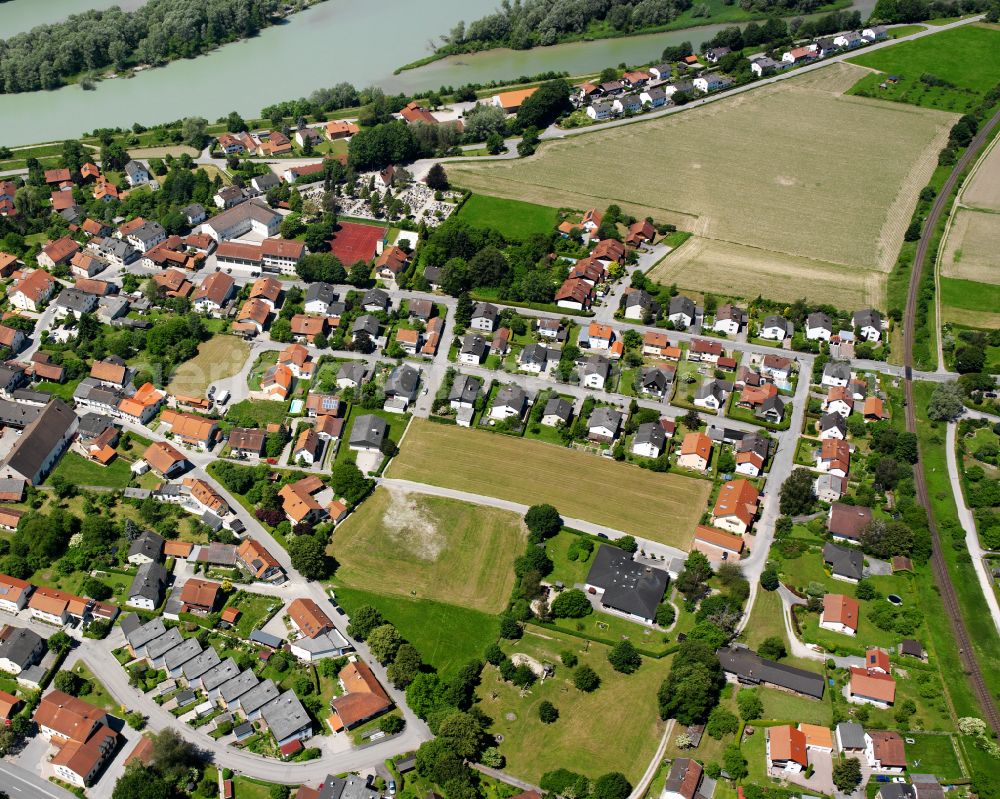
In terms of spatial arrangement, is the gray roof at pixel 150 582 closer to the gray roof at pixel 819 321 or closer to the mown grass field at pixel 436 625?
the mown grass field at pixel 436 625

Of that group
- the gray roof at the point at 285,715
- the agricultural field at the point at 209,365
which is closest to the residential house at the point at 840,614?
the gray roof at the point at 285,715

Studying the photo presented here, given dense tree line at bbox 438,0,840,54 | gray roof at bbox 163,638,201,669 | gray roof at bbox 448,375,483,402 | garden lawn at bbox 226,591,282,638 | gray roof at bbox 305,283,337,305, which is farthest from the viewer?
dense tree line at bbox 438,0,840,54

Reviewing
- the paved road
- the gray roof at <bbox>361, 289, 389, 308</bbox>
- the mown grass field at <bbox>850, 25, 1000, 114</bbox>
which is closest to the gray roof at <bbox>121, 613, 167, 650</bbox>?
the gray roof at <bbox>361, 289, 389, 308</bbox>

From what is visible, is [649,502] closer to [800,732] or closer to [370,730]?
[800,732]

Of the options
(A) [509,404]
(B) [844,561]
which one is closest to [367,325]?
(A) [509,404]

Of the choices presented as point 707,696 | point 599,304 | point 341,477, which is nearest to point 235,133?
point 599,304

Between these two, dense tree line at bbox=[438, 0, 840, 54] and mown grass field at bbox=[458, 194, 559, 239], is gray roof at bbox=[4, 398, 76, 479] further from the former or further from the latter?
dense tree line at bbox=[438, 0, 840, 54]
